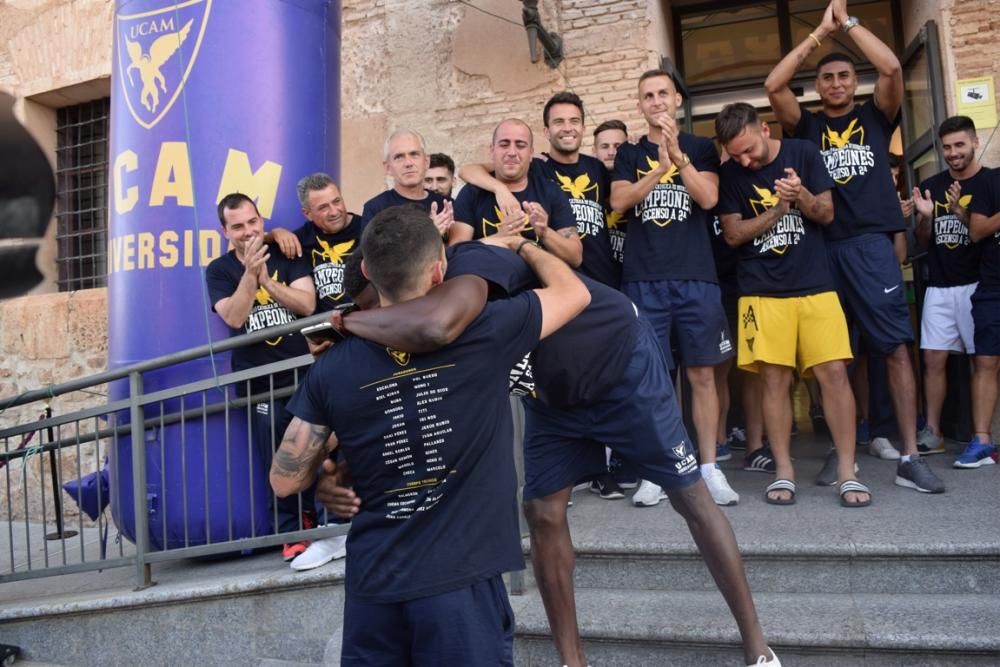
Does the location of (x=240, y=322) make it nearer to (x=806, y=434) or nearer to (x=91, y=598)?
(x=91, y=598)

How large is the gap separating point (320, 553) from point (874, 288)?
3160 millimetres

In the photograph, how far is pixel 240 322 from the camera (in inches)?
166

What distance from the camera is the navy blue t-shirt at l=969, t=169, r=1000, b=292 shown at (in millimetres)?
4746

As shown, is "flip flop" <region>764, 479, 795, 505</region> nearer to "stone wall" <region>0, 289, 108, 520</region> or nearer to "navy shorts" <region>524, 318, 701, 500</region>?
"navy shorts" <region>524, 318, 701, 500</region>

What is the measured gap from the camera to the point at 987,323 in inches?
187

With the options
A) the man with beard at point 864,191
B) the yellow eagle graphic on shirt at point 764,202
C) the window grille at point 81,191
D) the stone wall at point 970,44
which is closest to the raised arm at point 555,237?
the yellow eagle graphic on shirt at point 764,202

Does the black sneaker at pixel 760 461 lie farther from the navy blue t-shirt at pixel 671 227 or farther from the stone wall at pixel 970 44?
the stone wall at pixel 970 44

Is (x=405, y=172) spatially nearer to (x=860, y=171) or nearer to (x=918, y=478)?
(x=860, y=171)

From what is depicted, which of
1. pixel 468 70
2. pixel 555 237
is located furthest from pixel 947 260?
pixel 468 70

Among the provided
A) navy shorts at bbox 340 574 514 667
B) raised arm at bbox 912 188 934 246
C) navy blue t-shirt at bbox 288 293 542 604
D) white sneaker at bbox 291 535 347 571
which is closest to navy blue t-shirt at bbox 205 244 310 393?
white sneaker at bbox 291 535 347 571

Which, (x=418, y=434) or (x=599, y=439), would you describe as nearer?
(x=418, y=434)

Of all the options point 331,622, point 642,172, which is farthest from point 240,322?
point 642,172

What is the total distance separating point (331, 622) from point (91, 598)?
1.42 metres

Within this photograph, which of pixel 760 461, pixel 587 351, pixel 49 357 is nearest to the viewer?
pixel 587 351
